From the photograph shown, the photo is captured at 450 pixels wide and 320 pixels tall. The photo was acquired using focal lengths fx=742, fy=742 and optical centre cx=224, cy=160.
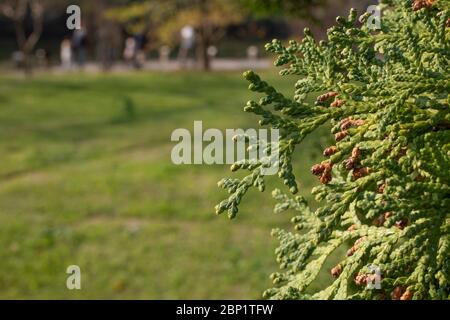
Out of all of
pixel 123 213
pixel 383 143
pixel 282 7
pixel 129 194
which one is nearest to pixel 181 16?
pixel 129 194

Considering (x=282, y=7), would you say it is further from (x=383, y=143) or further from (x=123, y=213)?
→ (x=383, y=143)

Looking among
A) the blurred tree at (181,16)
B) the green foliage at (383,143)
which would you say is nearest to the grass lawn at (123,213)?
the green foliage at (383,143)

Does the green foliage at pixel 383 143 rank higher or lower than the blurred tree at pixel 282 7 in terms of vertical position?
lower

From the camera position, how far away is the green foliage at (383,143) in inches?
118

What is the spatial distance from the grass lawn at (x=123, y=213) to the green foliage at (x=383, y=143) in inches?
74.2

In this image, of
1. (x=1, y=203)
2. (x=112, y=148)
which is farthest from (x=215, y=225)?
(x=112, y=148)

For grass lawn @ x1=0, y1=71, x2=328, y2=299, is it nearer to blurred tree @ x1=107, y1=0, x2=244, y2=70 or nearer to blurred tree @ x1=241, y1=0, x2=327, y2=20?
blurred tree @ x1=241, y1=0, x2=327, y2=20

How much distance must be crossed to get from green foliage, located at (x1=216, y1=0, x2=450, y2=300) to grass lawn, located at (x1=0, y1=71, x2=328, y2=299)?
188 centimetres

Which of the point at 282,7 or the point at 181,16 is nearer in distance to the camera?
the point at 282,7

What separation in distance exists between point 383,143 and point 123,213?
10327 millimetres

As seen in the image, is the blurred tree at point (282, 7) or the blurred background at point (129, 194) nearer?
the blurred tree at point (282, 7)

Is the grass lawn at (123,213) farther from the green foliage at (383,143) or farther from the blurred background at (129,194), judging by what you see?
the green foliage at (383,143)

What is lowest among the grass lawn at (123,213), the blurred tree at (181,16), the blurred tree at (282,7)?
the grass lawn at (123,213)

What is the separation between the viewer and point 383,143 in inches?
120
